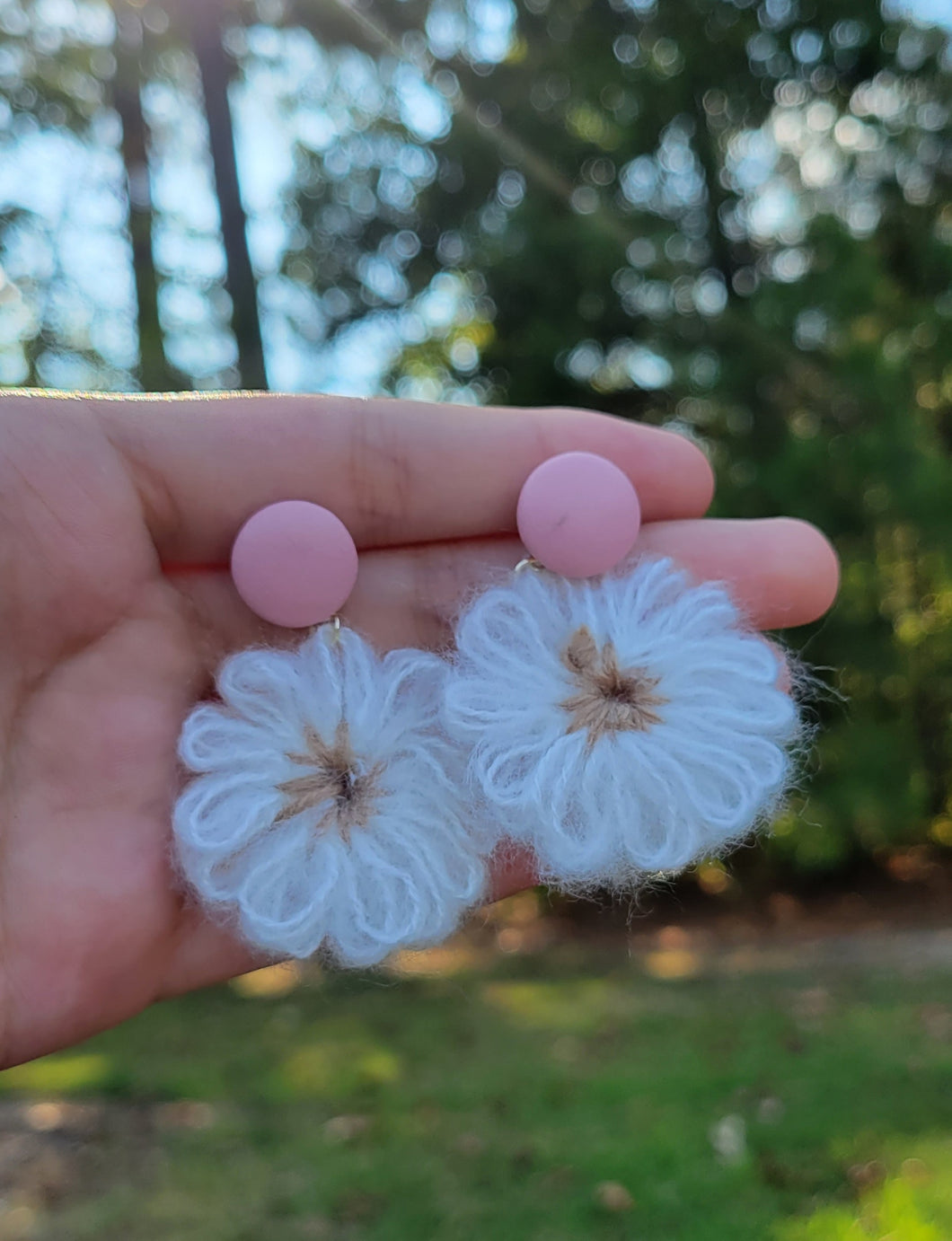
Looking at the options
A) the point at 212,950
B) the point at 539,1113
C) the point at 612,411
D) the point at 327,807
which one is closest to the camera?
the point at 327,807

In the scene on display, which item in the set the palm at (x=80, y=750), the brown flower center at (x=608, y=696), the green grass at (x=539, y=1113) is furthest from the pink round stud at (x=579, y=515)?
Answer: the green grass at (x=539, y=1113)

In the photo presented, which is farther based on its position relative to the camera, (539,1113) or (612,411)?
(612,411)

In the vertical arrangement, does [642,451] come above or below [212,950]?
above

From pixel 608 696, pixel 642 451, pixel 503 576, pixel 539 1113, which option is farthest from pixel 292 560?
pixel 539 1113

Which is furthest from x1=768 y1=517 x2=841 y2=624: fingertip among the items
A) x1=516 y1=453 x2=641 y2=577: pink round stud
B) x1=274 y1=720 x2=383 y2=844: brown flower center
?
x1=274 y1=720 x2=383 y2=844: brown flower center

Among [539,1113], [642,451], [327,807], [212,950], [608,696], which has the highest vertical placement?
[642,451]

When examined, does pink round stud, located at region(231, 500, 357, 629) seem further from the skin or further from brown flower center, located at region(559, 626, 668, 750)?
brown flower center, located at region(559, 626, 668, 750)

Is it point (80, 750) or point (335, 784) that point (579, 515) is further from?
point (80, 750)
